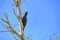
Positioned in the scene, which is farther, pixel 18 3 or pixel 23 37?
pixel 18 3

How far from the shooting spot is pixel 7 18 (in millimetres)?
10922

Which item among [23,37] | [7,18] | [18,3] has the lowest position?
[23,37]

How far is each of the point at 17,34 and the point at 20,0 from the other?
1805 mm

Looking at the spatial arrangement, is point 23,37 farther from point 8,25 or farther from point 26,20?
point 26,20

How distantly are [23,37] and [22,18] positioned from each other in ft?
4.07

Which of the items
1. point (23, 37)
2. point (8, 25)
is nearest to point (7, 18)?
point (8, 25)

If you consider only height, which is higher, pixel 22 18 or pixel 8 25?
pixel 22 18

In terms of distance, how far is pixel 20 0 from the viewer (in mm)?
11570

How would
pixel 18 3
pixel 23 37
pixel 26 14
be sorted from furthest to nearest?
1. pixel 26 14
2. pixel 18 3
3. pixel 23 37

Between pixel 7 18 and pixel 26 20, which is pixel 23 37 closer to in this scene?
pixel 7 18

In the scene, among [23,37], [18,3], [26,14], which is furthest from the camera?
[26,14]

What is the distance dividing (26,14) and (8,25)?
159 cm

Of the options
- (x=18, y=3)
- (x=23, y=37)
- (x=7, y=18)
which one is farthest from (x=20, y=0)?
(x=23, y=37)

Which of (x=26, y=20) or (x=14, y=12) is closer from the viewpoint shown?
(x=14, y=12)
